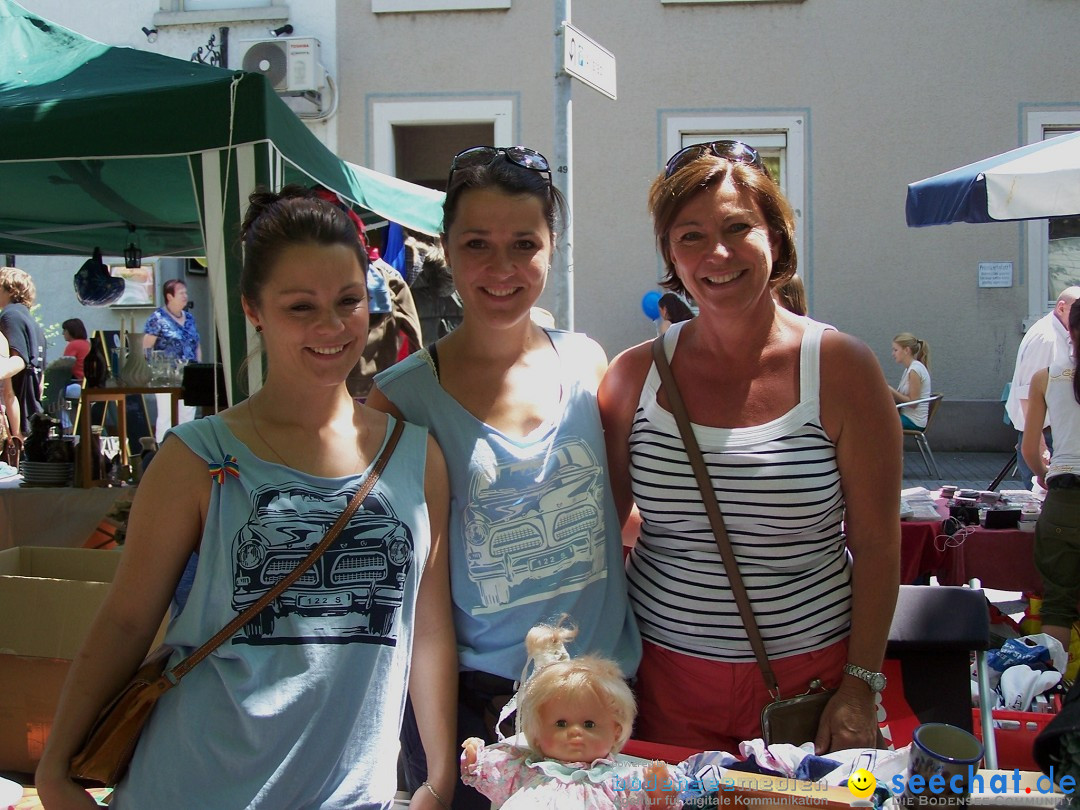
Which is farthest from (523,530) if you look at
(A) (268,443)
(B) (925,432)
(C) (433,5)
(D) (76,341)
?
(C) (433,5)

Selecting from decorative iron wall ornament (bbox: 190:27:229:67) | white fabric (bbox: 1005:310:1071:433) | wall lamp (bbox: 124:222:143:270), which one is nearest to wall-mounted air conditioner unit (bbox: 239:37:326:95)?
decorative iron wall ornament (bbox: 190:27:229:67)

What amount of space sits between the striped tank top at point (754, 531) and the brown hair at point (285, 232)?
0.72 metres

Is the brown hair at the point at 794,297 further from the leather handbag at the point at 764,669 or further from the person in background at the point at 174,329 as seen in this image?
the person in background at the point at 174,329

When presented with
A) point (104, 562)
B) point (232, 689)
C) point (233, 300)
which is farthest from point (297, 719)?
point (233, 300)

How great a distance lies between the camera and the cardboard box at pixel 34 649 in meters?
3.11

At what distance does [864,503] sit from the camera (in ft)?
5.99

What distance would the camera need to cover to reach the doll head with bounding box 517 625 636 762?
1.57 metres

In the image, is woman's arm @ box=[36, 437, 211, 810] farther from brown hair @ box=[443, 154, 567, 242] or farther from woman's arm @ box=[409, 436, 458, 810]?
brown hair @ box=[443, 154, 567, 242]

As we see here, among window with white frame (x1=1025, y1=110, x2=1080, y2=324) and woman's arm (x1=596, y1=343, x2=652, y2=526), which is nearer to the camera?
woman's arm (x1=596, y1=343, x2=652, y2=526)

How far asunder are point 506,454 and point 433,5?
969 centimetres

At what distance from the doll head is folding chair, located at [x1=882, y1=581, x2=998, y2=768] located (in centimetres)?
100

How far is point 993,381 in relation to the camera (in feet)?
33.6

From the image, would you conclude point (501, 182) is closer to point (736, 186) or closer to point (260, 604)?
point (736, 186)

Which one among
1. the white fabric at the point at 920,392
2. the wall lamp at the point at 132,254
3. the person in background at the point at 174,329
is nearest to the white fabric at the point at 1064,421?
the white fabric at the point at 920,392
